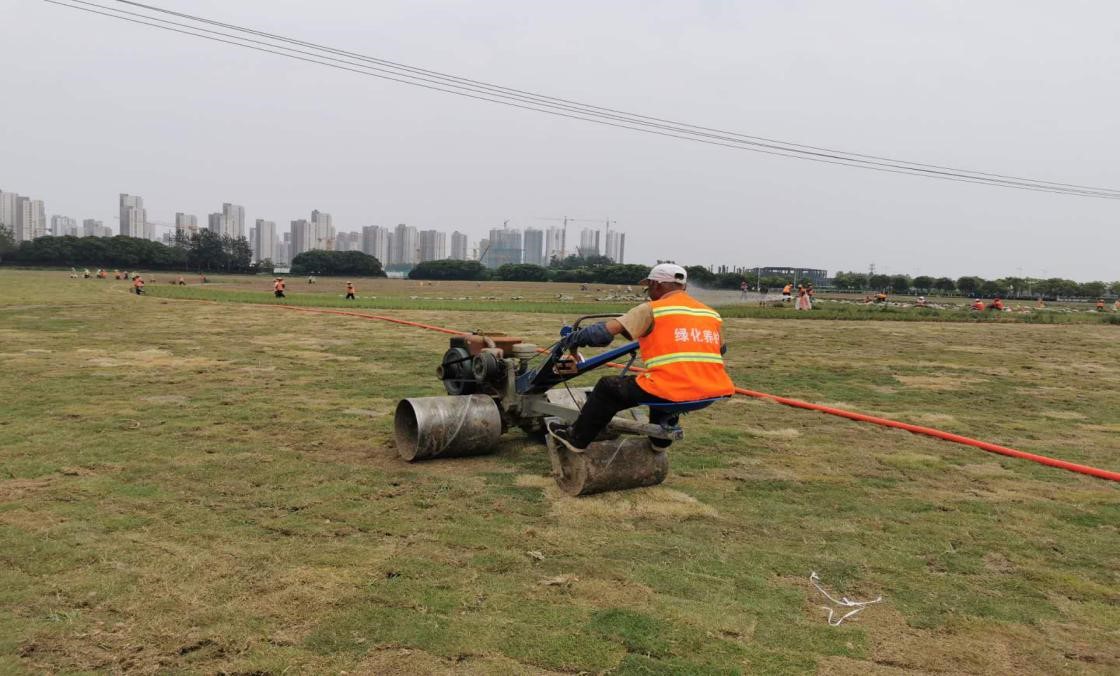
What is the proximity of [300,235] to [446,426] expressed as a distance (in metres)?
Result: 190

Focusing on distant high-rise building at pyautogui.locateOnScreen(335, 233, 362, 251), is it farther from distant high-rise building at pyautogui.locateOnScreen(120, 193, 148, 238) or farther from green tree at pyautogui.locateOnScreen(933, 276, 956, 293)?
green tree at pyautogui.locateOnScreen(933, 276, 956, 293)

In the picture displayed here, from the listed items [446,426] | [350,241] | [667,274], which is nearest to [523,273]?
[446,426]

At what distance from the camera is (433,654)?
136 inches

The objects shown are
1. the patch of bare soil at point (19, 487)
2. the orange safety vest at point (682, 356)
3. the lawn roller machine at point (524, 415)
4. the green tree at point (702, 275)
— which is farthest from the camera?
the green tree at point (702, 275)

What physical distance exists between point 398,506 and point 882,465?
4.99 meters

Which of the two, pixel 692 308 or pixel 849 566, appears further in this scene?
pixel 692 308

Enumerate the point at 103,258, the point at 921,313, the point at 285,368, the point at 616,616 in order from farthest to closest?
1. the point at 103,258
2. the point at 921,313
3. the point at 285,368
4. the point at 616,616

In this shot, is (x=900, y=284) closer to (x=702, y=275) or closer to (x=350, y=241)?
(x=702, y=275)

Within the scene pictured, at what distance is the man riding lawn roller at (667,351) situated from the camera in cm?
533

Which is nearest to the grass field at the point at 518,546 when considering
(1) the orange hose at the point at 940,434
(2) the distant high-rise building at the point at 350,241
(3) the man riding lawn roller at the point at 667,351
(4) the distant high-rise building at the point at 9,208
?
(1) the orange hose at the point at 940,434

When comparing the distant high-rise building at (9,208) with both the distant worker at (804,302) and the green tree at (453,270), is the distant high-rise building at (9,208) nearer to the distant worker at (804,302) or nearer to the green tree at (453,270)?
the green tree at (453,270)

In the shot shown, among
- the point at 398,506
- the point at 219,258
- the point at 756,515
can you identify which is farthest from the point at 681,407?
the point at 219,258

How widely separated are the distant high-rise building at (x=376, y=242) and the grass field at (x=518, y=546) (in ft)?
586

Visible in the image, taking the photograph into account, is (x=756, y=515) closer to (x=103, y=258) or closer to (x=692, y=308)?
(x=692, y=308)
